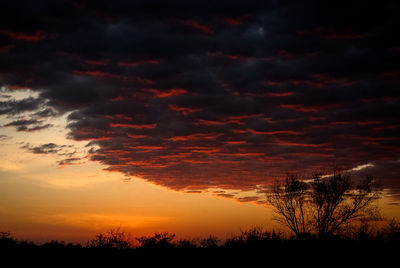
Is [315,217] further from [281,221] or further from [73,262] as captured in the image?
[73,262]

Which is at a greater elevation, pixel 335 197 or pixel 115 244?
pixel 335 197

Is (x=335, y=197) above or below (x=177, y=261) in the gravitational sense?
above

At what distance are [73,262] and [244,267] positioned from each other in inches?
344

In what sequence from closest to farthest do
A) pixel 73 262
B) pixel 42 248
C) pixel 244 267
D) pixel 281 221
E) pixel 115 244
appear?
Answer: 1. pixel 244 267
2. pixel 73 262
3. pixel 42 248
4. pixel 115 244
5. pixel 281 221

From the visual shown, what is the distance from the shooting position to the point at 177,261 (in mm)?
18531

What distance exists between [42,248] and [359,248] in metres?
19.7

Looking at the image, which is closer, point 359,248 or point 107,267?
point 107,267

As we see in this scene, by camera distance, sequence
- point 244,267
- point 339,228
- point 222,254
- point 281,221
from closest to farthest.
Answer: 1. point 244,267
2. point 222,254
3. point 339,228
4. point 281,221

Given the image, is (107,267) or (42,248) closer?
(107,267)

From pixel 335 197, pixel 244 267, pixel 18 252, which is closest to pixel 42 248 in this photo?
pixel 18 252

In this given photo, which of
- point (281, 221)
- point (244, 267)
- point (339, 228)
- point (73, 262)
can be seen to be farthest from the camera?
point (281, 221)

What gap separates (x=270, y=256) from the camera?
19141 mm

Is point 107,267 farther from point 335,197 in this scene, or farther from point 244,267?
point 335,197

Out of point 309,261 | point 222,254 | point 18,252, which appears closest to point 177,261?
point 222,254
